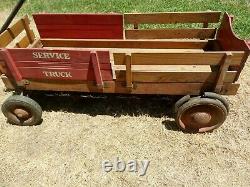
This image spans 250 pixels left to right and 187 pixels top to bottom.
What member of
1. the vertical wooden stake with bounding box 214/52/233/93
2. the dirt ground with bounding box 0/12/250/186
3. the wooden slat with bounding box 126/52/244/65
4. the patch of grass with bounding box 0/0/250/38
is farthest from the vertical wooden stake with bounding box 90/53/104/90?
the patch of grass with bounding box 0/0/250/38

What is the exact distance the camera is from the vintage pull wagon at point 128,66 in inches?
150

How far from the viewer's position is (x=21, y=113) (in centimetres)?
443

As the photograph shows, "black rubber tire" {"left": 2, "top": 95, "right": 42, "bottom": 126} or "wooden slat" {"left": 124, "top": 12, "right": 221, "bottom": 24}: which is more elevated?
"wooden slat" {"left": 124, "top": 12, "right": 221, "bottom": 24}

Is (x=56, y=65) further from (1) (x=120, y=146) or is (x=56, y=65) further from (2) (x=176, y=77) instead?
(2) (x=176, y=77)

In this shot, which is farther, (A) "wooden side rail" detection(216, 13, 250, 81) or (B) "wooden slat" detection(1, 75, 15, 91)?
(B) "wooden slat" detection(1, 75, 15, 91)

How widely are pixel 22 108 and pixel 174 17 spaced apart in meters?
2.79

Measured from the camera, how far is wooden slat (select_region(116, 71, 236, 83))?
386 centimetres

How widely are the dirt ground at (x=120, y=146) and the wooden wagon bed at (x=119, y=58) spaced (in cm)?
68

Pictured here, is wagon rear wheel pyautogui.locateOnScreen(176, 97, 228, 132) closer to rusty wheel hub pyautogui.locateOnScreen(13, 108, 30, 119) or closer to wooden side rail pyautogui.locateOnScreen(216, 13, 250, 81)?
wooden side rail pyautogui.locateOnScreen(216, 13, 250, 81)

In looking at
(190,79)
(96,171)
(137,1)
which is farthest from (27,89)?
(137,1)

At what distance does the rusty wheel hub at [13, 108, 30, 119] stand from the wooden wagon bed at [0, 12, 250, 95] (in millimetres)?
369

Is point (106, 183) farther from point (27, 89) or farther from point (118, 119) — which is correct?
point (27, 89)

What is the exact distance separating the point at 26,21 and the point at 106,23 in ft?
4.27

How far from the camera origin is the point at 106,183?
3.88m
